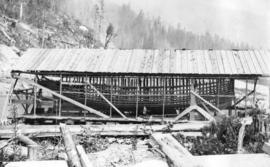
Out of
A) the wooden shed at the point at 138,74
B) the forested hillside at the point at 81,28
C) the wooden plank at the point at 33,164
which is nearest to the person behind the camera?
the wooden plank at the point at 33,164

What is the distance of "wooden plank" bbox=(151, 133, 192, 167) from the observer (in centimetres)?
499

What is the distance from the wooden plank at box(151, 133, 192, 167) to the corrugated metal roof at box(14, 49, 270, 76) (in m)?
9.43

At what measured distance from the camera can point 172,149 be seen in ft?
18.0

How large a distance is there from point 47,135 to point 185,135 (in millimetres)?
5192

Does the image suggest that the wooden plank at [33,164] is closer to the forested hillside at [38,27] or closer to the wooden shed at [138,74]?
the wooden shed at [138,74]

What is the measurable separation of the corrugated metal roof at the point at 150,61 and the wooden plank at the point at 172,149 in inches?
371

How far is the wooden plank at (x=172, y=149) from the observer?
16.4 feet

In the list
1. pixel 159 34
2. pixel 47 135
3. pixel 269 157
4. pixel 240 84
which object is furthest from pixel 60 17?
pixel 269 157

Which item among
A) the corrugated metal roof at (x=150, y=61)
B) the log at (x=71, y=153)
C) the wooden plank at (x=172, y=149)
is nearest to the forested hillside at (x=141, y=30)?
the corrugated metal roof at (x=150, y=61)

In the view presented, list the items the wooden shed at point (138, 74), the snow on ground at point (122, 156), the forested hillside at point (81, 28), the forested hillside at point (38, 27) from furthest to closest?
the forested hillside at point (81, 28) < the forested hillside at point (38, 27) < the wooden shed at point (138, 74) < the snow on ground at point (122, 156)

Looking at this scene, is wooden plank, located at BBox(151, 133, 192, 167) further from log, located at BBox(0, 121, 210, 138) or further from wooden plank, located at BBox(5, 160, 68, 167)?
log, located at BBox(0, 121, 210, 138)

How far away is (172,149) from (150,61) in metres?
11.2

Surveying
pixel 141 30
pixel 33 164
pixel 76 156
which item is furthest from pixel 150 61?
pixel 141 30

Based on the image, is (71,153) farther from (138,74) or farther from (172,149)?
(138,74)
